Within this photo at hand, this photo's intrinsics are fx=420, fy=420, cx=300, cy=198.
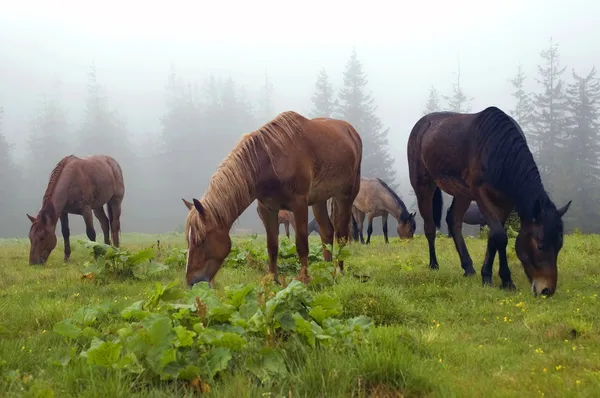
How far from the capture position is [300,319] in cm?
257

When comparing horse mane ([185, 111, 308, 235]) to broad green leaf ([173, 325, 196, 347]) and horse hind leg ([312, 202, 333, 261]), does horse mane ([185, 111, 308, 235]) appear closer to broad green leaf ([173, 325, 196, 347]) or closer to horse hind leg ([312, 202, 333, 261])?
horse hind leg ([312, 202, 333, 261])

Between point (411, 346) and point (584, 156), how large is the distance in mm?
49335

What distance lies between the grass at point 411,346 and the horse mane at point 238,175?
3.64ft

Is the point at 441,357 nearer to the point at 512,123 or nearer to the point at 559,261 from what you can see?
the point at 512,123

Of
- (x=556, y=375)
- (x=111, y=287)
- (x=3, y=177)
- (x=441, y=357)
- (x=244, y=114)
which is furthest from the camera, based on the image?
(x=244, y=114)

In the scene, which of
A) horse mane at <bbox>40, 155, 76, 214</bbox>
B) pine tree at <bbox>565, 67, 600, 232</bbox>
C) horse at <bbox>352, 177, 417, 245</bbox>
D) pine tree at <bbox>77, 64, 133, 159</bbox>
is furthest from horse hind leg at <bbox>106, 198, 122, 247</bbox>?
pine tree at <bbox>77, 64, 133, 159</bbox>

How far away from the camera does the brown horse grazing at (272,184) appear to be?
5.12 metres

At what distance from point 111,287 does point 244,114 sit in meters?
75.1

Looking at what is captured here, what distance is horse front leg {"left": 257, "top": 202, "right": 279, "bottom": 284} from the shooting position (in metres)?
6.15

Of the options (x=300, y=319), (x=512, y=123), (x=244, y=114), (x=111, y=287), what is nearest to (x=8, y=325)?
(x=111, y=287)

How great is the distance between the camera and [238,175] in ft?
18.1

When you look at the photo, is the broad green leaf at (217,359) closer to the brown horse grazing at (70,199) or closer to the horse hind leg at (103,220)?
the brown horse grazing at (70,199)

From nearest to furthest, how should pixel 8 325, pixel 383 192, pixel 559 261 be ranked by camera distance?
pixel 8 325 < pixel 559 261 < pixel 383 192

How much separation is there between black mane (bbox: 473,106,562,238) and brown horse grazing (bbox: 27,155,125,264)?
27.1 ft
